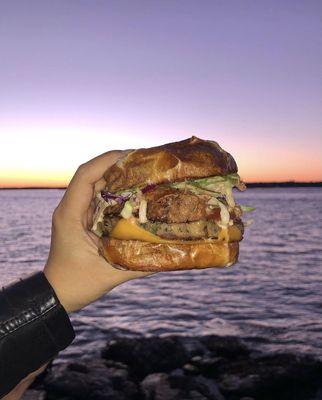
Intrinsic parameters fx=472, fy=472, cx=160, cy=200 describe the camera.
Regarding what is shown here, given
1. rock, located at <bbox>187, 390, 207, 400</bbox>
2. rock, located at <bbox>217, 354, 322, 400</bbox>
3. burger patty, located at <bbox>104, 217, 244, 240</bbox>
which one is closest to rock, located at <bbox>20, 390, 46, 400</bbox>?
rock, located at <bbox>187, 390, 207, 400</bbox>

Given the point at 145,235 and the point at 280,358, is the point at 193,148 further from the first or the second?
the point at 280,358

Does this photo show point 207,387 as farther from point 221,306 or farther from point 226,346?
point 221,306

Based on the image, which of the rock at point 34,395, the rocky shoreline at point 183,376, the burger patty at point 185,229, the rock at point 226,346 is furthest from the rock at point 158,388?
the burger patty at point 185,229

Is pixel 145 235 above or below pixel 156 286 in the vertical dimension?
above

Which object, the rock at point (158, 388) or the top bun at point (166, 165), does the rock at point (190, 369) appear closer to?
the rock at point (158, 388)

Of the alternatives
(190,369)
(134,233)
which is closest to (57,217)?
(134,233)

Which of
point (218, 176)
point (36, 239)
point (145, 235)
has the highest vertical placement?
point (218, 176)

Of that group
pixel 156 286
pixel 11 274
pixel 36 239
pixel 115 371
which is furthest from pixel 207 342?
pixel 36 239
